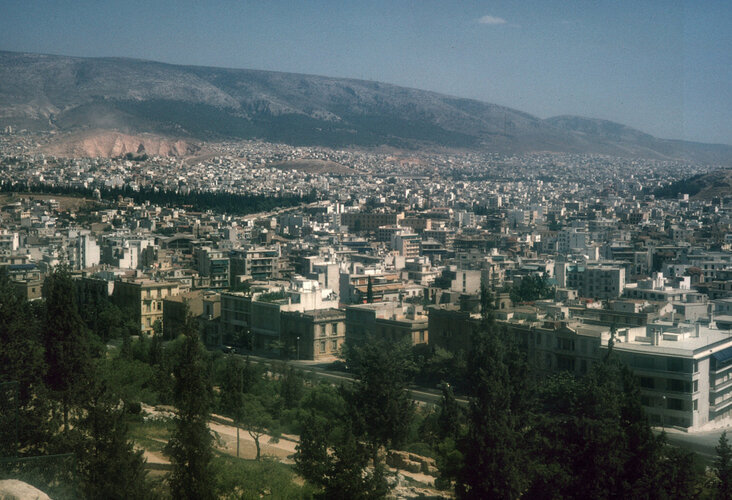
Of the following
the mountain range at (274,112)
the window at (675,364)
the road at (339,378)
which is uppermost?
the mountain range at (274,112)

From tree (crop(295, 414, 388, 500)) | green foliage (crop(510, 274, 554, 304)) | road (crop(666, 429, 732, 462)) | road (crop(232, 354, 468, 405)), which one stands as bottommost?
road (crop(666, 429, 732, 462))

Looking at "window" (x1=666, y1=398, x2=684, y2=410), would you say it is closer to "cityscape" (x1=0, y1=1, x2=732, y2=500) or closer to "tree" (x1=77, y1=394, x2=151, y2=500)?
"cityscape" (x1=0, y1=1, x2=732, y2=500)

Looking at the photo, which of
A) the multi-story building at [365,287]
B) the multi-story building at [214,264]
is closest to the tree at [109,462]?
the multi-story building at [365,287]

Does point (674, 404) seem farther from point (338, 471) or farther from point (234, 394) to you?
point (338, 471)

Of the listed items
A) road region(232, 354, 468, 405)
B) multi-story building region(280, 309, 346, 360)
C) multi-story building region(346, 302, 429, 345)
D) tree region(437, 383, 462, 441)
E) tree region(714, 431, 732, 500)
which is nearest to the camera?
tree region(714, 431, 732, 500)

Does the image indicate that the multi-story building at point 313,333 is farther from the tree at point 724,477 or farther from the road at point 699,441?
the tree at point 724,477

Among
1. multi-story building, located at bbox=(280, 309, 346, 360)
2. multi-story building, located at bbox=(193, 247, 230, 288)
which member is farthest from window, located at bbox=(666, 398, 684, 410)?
multi-story building, located at bbox=(193, 247, 230, 288)
